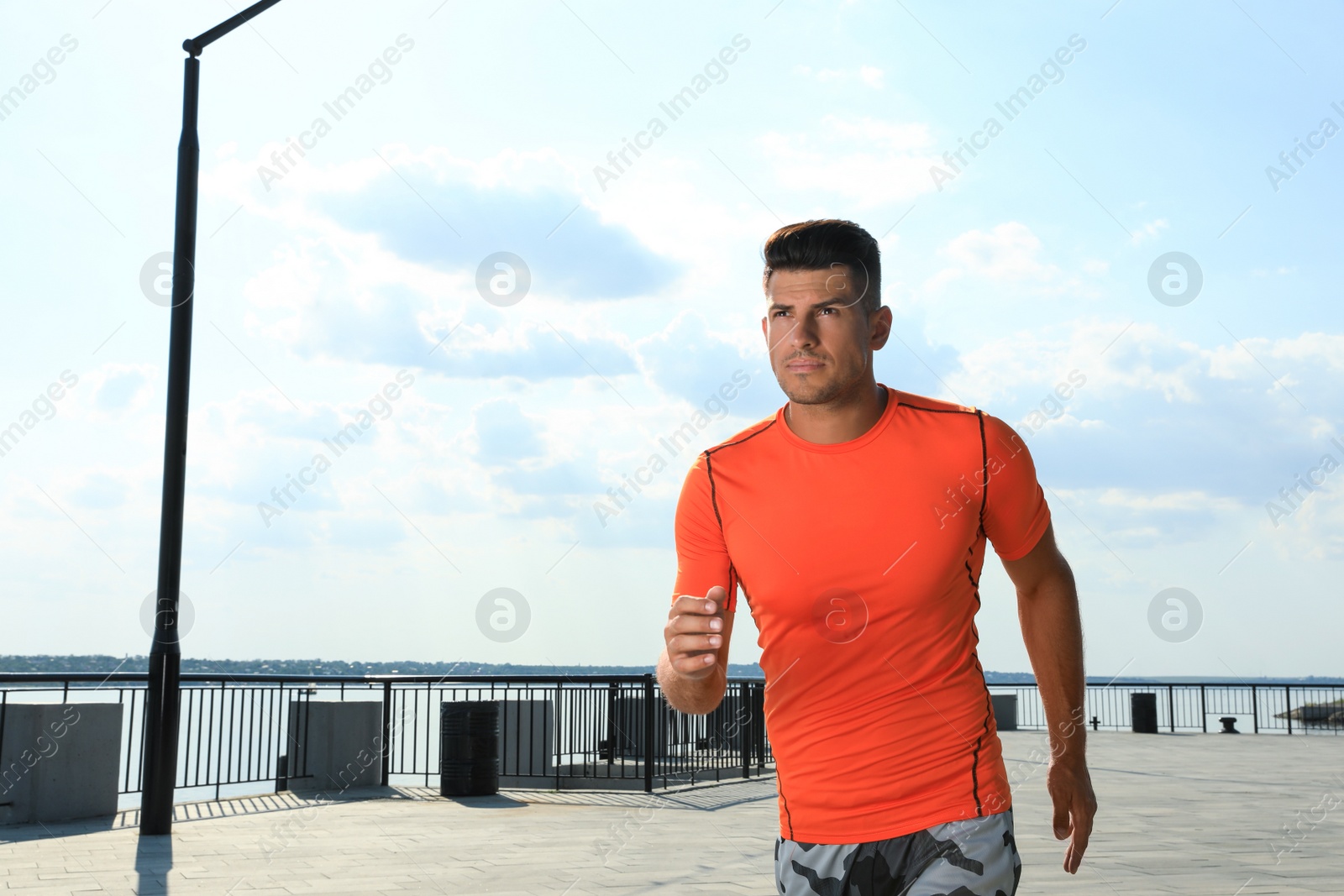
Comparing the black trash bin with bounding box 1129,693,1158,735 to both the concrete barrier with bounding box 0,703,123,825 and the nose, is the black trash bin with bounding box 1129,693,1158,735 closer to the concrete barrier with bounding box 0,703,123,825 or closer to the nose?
the concrete barrier with bounding box 0,703,123,825

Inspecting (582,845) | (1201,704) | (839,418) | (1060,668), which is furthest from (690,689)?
(1201,704)

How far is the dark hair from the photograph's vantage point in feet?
9.67

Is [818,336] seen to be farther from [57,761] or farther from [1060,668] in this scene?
[57,761]

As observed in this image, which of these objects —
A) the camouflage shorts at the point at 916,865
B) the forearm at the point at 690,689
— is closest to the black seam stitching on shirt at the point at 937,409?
the forearm at the point at 690,689

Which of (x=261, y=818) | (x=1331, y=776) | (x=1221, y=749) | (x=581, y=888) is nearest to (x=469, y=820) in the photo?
(x=261, y=818)

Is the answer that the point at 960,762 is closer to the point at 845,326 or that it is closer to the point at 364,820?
the point at 845,326

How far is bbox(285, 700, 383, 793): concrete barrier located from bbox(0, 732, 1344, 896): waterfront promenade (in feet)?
1.37

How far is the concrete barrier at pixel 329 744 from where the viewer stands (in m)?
14.0

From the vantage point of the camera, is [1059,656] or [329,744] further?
[329,744]

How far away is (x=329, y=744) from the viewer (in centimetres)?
1412

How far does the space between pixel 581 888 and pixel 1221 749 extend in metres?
18.5

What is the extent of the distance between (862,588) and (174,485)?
8764 mm

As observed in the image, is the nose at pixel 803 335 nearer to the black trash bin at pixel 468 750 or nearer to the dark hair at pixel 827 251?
the dark hair at pixel 827 251

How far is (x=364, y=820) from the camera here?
11.4 meters
